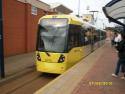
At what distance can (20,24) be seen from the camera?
27.0 m

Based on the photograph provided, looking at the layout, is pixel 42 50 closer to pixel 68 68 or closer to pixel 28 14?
pixel 68 68

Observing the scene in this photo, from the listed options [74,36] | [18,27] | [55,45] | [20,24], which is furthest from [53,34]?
[20,24]

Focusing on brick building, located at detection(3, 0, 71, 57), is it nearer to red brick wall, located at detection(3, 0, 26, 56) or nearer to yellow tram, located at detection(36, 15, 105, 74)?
red brick wall, located at detection(3, 0, 26, 56)

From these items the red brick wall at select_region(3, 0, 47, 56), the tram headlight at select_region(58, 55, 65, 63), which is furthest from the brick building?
the tram headlight at select_region(58, 55, 65, 63)

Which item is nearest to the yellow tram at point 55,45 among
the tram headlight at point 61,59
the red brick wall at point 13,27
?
the tram headlight at point 61,59

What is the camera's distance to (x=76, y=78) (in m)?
13.4

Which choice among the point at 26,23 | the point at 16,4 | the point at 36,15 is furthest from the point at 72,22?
the point at 36,15

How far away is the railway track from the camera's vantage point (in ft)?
42.5

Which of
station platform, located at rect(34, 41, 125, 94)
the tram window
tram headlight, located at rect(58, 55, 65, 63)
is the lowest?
A: station platform, located at rect(34, 41, 125, 94)

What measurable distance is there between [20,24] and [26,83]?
1281 cm

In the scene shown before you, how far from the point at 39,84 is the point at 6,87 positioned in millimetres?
1668

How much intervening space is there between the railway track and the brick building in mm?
6621

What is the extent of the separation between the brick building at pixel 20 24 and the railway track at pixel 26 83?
6621 millimetres

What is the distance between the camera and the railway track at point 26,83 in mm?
12945
